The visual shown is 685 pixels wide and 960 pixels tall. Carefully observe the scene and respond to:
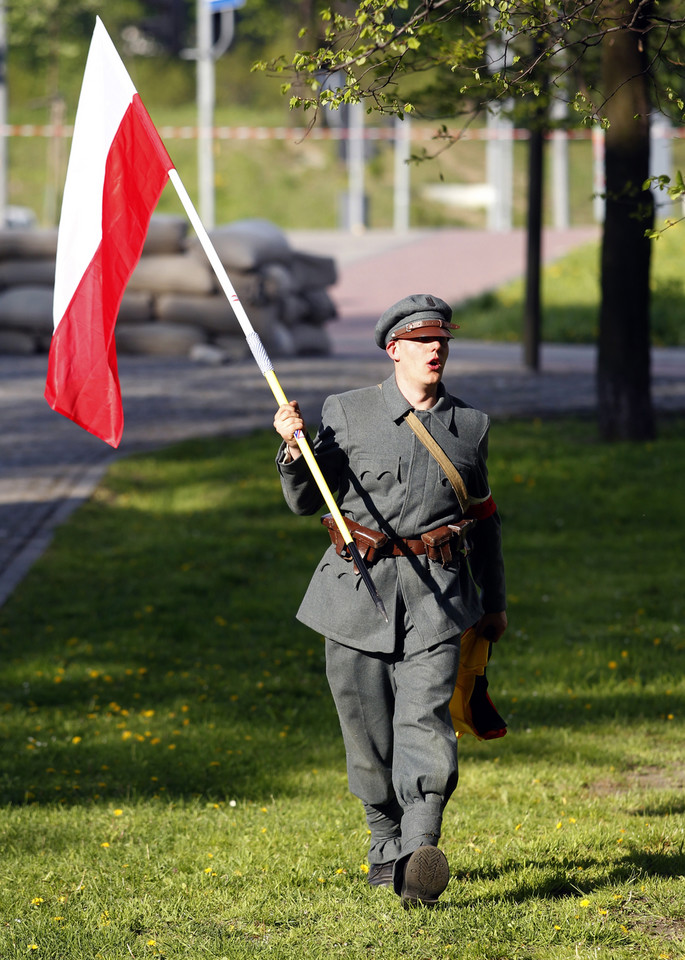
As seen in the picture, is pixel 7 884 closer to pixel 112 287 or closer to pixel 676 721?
pixel 112 287

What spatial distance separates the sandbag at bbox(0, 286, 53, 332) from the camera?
19.0m

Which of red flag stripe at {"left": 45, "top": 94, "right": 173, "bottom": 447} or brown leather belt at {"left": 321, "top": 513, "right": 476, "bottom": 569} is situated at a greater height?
red flag stripe at {"left": 45, "top": 94, "right": 173, "bottom": 447}

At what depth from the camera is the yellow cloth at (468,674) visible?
14.7 feet

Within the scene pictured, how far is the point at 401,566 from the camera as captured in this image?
4.21 meters

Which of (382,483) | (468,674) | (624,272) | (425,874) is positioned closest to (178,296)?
(624,272)

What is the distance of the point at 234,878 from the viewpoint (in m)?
4.78

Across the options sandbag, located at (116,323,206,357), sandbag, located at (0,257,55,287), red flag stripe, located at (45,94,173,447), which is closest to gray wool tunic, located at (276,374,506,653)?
red flag stripe, located at (45,94,173,447)

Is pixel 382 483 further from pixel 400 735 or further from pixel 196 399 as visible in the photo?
pixel 196 399

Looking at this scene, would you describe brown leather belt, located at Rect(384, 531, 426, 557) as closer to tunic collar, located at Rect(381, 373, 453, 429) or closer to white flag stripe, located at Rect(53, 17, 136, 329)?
tunic collar, located at Rect(381, 373, 453, 429)

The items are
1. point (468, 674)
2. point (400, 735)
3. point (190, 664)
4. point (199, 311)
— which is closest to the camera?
point (400, 735)

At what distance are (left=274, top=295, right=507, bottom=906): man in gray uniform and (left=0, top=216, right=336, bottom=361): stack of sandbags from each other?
1452cm

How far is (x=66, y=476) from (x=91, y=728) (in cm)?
590

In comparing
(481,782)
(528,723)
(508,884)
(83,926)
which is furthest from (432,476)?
(528,723)

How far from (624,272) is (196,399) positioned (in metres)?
5.97
